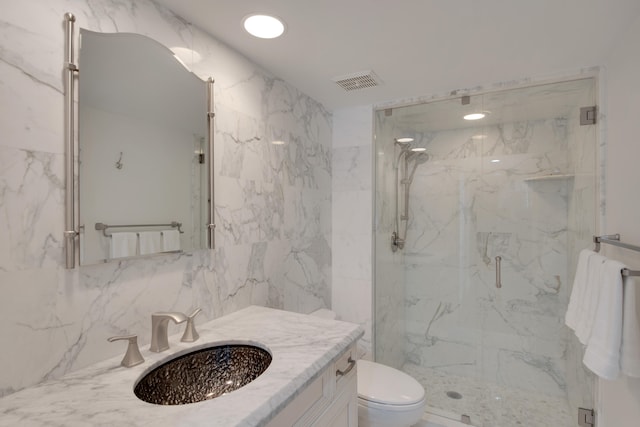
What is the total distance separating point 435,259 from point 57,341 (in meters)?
2.52

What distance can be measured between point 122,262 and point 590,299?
1.98 m

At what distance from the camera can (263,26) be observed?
57.8 inches

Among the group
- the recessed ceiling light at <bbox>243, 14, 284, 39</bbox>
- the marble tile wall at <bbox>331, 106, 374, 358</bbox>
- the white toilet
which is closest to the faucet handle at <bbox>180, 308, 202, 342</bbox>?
the white toilet

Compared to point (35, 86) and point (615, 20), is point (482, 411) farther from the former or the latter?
point (35, 86)

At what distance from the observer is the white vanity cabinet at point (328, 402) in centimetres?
99

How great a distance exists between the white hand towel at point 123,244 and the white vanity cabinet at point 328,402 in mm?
764

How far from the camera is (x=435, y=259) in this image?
2.78 meters

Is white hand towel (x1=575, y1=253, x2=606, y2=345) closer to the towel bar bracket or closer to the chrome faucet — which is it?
the towel bar bracket

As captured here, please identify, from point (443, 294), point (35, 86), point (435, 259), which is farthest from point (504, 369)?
point (35, 86)

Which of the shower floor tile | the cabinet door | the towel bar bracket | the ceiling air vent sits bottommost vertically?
the shower floor tile

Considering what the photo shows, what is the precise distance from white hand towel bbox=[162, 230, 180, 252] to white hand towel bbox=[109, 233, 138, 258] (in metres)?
0.12

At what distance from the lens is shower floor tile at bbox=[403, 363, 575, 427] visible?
87.0 inches

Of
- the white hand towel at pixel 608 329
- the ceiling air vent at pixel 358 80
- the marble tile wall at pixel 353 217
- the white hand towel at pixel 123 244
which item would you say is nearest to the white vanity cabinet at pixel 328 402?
the white hand towel at pixel 123 244

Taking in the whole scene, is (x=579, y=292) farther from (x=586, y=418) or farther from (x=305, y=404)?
(x=305, y=404)
